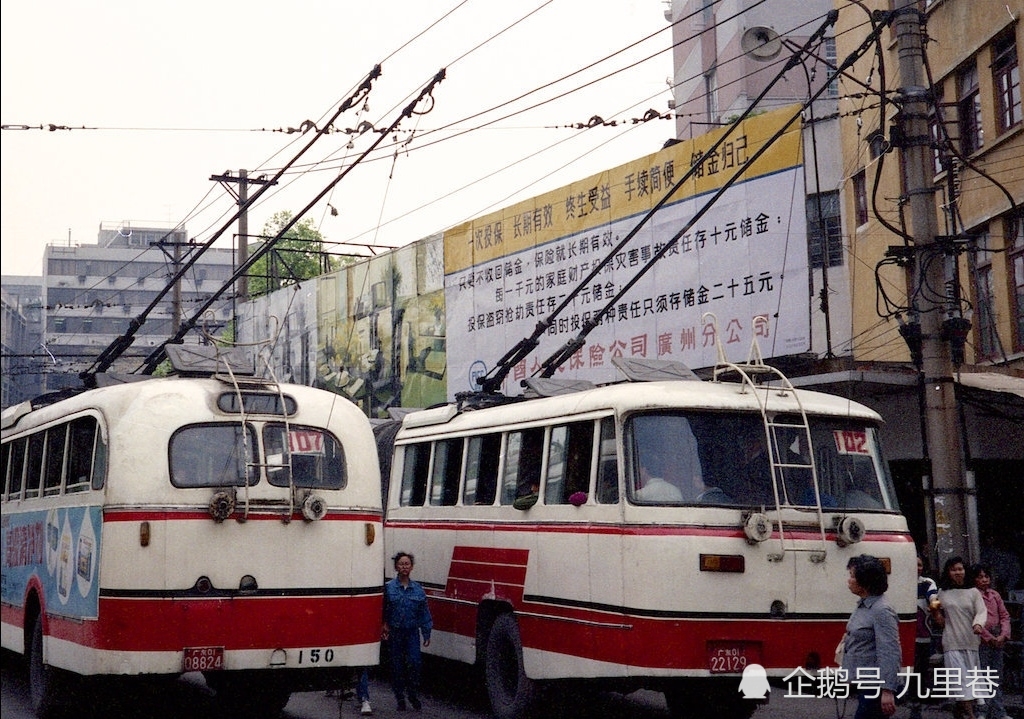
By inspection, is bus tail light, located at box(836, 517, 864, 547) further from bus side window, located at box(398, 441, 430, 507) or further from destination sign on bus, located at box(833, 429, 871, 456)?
bus side window, located at box(398, 441, 430, 507)

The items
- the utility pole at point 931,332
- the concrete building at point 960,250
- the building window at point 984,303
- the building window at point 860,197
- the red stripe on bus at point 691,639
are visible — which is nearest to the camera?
the red stripe on bus at point 691,639

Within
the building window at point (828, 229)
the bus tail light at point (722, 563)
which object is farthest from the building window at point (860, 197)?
the bus tail light at point (722, 563)

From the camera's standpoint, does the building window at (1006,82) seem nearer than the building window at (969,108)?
Yes

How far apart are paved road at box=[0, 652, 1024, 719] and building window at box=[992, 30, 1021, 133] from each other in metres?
9.78

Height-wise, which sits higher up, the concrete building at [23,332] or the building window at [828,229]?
the concrete building at [23,332]

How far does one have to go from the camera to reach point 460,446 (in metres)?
13.8

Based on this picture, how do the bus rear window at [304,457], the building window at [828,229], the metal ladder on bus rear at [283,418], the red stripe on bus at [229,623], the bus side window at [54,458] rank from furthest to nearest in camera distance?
the building window at [828,229]
the bus side window at [54,458]
the bus rear window at [304,457]
the metal ladder on bus rear at [283,418]
the red stripe on bus at [229,623]

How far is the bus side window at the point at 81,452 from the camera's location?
11414 mm

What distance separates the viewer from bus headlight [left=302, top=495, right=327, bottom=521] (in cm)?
1116

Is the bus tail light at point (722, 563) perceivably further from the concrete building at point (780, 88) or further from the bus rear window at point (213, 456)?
the concrete building at point (780, 88)

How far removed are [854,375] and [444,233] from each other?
14955 mm

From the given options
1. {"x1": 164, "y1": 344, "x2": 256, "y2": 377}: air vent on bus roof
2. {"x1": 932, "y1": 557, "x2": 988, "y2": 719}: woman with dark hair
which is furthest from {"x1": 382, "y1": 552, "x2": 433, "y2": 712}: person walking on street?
{"x1": 932, "y1": 557, "x2": 988, "y2": 719}: woman with dark hair

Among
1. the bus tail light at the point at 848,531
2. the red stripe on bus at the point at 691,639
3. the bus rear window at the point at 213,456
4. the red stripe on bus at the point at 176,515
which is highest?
the bus rear window at the point at 213,456

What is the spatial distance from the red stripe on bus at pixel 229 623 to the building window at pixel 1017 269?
12158 millimetres
